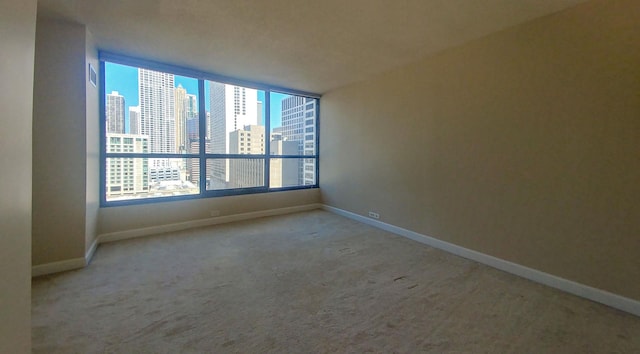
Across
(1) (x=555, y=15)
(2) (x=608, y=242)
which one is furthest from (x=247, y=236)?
(1) (x=555, y=15)

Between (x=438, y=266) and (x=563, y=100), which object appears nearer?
(x=563, y=100)

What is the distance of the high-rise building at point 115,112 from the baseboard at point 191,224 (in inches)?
55.4

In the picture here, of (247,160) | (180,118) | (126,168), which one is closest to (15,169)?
(126,168)

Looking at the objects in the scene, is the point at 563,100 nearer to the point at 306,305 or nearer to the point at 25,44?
the point at 306,305

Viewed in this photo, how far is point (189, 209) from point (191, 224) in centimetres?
24

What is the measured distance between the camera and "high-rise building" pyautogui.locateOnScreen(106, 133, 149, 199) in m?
3.60

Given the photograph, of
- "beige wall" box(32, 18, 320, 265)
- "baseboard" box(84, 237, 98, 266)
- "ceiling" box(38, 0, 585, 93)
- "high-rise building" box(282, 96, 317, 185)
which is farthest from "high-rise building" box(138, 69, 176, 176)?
"high-rise building" box(282, 96, 317, 185)

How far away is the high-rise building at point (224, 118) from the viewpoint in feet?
14.6

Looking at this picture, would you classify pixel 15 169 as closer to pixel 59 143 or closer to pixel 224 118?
pixel 59 143

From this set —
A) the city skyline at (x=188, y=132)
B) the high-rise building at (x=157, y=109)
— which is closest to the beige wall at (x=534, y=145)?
the city skyline at (x=188, y=132)

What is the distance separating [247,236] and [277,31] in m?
2.68

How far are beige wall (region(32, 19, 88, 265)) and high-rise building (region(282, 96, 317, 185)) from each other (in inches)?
125

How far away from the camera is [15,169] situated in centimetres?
98

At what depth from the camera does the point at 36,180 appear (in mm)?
2611
